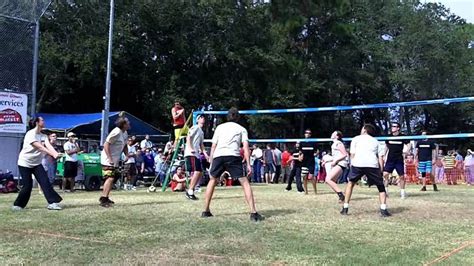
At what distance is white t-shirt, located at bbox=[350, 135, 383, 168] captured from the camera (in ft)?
36.3

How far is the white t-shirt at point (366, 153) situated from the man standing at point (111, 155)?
14.7 ft

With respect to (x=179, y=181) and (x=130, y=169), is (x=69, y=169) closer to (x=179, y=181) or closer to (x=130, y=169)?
Answer: (x=130, y=169)

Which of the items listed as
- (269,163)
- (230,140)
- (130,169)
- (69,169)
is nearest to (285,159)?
(269,163)

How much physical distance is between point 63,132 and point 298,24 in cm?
2018

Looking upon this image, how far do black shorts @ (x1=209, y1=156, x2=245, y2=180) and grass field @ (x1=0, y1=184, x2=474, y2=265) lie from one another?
0.74 metres

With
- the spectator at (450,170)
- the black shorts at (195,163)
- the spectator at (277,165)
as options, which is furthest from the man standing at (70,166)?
the spectator at (450,170)

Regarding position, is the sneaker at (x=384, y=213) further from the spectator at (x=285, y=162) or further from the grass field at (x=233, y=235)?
the spectator at (x=285, y=162)

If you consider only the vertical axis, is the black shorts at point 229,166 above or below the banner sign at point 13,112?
below

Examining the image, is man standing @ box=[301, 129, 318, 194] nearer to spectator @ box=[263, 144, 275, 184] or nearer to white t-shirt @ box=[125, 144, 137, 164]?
white t-shirt @ box=[125, 144, 137, 164]

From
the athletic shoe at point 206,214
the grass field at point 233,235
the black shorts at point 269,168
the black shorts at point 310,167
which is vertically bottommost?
the grass field at point 233,235

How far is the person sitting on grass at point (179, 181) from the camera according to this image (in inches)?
664

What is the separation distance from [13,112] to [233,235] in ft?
40.5

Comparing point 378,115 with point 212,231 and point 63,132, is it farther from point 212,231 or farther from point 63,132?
point 212,231

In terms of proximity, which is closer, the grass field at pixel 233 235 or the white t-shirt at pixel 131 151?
the grass field at pixel 233 235
